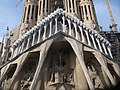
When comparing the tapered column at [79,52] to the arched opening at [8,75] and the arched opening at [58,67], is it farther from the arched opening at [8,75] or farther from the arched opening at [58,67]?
the arched opening at [8,75]

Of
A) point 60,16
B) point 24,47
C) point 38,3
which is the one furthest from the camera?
point 38,3

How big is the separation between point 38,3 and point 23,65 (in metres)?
10.3

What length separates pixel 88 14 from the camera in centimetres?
2114

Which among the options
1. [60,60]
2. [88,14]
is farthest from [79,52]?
[88,14]

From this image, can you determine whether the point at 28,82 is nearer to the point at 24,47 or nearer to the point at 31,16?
the point at 24,47

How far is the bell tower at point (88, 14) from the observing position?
19984mm

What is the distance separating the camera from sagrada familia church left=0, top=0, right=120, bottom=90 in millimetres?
14195

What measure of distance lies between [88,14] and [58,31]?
670cm

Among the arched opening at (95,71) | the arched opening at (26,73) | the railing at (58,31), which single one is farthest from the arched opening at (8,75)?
the arched opening at (95,71)

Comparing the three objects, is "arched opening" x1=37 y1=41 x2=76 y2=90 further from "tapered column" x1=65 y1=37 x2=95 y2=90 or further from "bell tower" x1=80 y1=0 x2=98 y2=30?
"bell tower" x1=80 y1=0 x2=98 y2=30

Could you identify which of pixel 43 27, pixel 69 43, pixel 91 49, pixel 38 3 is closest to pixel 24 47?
pixel 43 27

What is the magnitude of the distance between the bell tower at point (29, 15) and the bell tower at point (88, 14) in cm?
512

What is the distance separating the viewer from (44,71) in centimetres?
1481

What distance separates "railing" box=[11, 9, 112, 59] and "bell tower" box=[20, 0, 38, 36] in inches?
106
